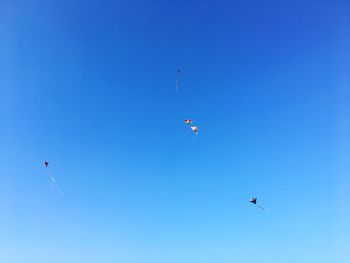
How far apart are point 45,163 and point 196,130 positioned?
924 inches

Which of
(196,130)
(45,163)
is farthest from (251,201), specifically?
(45,163)

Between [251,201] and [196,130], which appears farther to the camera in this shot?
[196,130]

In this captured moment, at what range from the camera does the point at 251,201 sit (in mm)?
60844

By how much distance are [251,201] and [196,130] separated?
13627mm

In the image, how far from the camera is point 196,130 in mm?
67000

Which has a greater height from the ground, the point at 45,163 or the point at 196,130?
the point at 196,130

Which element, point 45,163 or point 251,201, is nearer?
point 251,201

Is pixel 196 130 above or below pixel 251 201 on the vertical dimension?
above

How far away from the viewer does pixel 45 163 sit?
221ft

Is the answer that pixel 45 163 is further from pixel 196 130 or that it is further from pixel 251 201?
pixel 251 201

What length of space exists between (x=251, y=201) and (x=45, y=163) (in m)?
31.2
